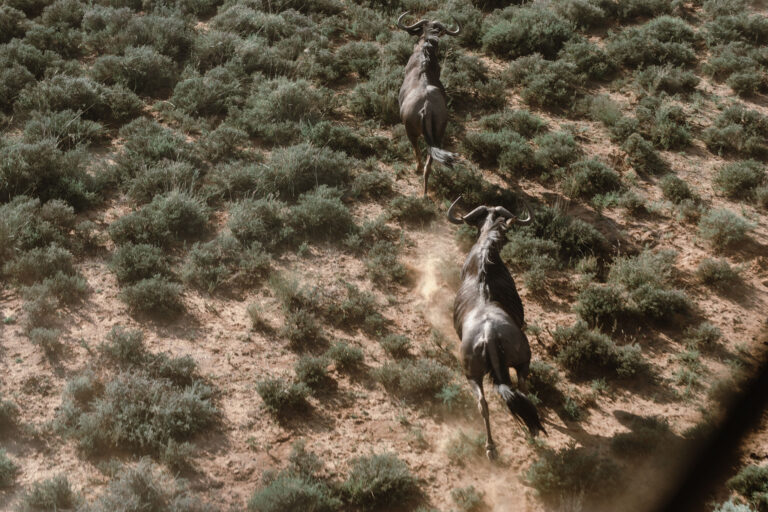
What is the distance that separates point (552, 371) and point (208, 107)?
8.88 meters

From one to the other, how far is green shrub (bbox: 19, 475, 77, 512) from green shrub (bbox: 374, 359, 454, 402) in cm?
373

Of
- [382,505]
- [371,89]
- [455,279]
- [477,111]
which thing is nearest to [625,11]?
[477,111]

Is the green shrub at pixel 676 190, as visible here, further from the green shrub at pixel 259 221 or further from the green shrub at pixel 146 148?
the green shrub at pixel 146 148

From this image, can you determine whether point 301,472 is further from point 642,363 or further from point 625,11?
point 625,11

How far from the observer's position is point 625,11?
55.1 ft

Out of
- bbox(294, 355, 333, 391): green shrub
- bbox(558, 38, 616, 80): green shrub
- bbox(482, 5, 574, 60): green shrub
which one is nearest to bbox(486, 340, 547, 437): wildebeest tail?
bbox(294, 355, 333, 391): green shrub

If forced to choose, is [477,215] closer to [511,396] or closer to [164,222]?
[511,396]

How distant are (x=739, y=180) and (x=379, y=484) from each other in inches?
347

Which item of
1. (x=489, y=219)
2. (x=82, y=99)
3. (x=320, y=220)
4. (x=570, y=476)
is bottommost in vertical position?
(x=570, y=476)

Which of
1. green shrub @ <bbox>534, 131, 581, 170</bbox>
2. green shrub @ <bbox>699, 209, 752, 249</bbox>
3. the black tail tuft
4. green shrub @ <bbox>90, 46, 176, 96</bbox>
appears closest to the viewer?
the black tail tuft

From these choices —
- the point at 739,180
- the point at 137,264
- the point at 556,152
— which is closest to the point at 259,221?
the point at 137,264

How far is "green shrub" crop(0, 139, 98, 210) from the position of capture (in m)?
10.6

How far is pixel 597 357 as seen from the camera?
8578 mm

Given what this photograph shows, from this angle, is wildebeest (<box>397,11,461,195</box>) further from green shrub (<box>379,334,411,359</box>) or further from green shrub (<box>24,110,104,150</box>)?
green shrub (<box>24,110,104,150</box>)
